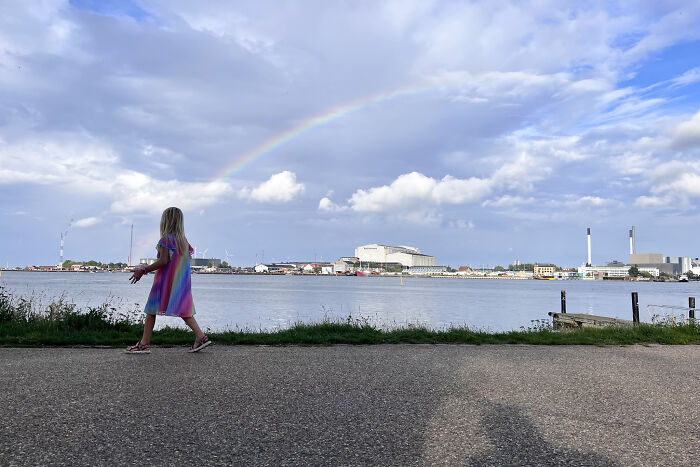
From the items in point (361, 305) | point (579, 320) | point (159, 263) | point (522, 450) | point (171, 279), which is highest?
point (159, 263)

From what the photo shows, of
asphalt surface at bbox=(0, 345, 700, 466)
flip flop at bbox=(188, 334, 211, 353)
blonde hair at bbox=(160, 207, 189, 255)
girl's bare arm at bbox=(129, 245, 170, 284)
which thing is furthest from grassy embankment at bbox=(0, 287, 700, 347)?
blonde hair at bbox=(160, 207, 189, 255)

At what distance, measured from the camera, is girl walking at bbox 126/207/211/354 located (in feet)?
24.5

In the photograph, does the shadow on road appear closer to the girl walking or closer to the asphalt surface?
the asphalt surface

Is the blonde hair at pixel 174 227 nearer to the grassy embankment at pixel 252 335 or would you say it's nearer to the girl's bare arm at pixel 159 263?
the girl's bare arm at pixel 159 263

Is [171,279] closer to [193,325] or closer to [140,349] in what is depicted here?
[193,325]

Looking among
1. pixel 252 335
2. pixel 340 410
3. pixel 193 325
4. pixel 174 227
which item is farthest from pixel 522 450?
pixel 252 335

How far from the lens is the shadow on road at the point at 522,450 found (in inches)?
132

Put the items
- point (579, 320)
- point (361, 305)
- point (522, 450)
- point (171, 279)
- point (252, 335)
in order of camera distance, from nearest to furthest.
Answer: point (522, 450)
point (171, 279)
point (252, 335)
point (579, 320)
point (361, 305)

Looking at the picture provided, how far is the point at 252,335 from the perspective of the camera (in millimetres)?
9086

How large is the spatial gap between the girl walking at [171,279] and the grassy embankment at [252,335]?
2.95 feet

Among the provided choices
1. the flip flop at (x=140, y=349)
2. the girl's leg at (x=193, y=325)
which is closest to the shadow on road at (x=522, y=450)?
the girl's leg at (x=193, y=325)

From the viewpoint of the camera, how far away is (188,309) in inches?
299

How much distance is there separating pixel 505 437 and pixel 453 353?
4.00 metres

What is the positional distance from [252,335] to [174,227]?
2.47m
